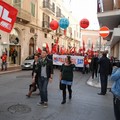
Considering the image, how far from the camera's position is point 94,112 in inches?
289

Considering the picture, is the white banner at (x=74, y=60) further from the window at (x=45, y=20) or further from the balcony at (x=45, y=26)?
the window at (x=45, y=20)

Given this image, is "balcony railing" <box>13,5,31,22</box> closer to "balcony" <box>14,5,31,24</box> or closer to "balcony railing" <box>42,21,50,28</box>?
"balcony" <box>14,5,31,24</box>

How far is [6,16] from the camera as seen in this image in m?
5.61

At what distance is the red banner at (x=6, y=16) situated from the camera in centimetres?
555

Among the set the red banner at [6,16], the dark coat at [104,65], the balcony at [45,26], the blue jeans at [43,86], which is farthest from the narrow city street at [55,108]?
the balcony at [45,26]

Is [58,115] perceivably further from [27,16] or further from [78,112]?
[27,16]

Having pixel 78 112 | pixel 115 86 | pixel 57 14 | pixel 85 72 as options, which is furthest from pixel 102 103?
pixel 57 14

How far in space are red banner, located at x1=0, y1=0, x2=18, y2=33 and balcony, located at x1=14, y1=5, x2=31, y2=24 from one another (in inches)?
891

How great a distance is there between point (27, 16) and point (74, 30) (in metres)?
36.6

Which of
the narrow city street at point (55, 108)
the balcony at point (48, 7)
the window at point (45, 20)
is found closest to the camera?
the narrow city street at point (55, 108)

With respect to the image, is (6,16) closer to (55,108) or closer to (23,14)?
(55,108)

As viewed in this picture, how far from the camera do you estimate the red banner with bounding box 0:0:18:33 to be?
5.55m

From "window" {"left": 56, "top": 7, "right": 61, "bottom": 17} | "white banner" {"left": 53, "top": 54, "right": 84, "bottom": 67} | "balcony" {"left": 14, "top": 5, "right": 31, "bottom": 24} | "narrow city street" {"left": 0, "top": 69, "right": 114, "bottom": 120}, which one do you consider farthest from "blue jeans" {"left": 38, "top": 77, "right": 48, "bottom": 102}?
"window" {"left": 56, "top": 7, "right": 61, "bottom": 17}

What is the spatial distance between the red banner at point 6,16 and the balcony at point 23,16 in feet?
74.2
